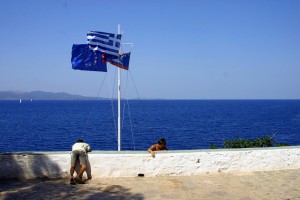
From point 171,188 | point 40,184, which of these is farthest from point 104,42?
point 171,188

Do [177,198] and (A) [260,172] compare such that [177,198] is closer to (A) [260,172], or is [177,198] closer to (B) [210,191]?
(B) [210,191]

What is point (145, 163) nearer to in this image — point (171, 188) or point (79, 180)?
point (171, 188)

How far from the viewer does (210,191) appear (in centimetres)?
794

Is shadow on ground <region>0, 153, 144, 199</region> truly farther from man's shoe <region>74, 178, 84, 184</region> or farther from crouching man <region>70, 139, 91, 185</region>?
crouching man <region>70, 139, 91, 185</region>

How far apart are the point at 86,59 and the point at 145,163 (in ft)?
15.1

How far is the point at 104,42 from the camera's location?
462 inches

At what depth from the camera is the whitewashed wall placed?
8.84 meters

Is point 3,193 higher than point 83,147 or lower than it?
lower

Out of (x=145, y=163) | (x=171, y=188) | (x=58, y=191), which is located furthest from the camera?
(x=145, y=163)

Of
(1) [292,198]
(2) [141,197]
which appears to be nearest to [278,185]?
(1) [292,198]

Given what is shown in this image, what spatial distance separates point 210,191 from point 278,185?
187 cm

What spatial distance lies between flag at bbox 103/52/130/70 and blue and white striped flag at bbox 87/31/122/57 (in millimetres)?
170

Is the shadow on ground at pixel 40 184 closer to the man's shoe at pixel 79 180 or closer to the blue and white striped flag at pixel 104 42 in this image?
the man's shoe at pixel 79 180

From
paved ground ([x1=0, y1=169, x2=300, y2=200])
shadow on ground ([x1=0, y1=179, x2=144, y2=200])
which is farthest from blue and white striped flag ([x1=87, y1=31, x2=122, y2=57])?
shadow on ground ([x1=0, y1=179, x2=144, y2=200])
